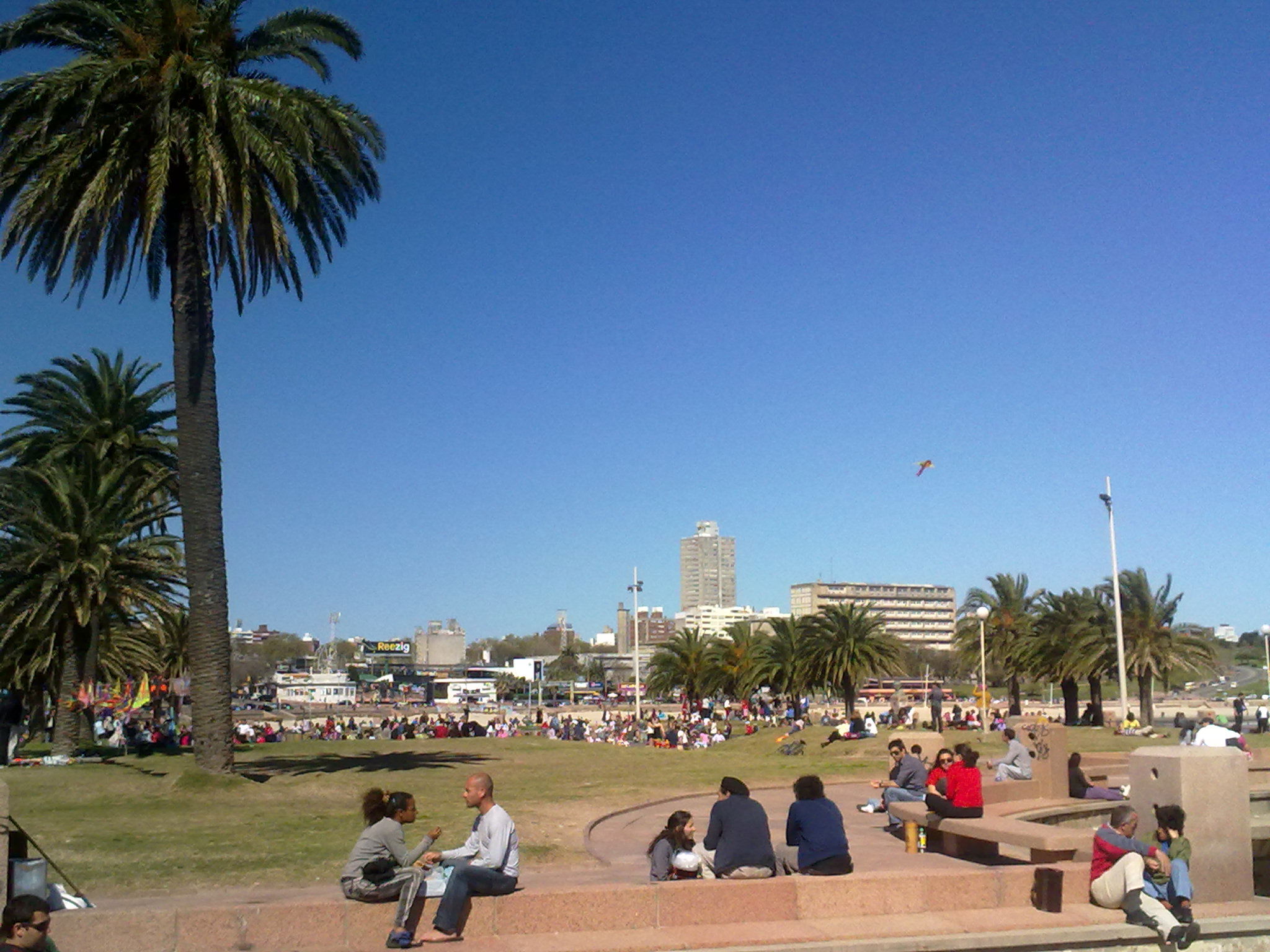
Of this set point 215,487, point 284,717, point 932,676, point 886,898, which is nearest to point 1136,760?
point 886,898

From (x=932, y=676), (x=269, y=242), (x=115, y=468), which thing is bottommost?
(x=932, y=676)

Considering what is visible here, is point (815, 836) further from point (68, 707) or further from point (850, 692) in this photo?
point (850, 692)

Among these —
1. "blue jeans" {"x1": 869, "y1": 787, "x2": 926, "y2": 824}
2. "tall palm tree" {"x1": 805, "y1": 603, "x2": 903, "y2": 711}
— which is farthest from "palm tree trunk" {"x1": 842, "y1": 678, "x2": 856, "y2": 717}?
"blue jeans" {"x1": 869, "y1": 787, "x2": 926, "y2": 824}

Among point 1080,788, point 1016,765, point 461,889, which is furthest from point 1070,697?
point 461,889

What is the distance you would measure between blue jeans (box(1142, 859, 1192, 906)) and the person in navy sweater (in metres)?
2.48

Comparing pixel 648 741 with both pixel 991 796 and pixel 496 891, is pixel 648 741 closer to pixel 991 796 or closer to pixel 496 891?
pixel 991 796

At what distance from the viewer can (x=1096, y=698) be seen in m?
42.2

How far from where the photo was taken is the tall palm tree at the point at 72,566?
26922 mm

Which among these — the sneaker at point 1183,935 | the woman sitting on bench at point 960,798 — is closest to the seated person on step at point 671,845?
the sneaker at point 1183,935

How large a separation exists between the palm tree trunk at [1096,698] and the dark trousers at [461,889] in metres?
35.7

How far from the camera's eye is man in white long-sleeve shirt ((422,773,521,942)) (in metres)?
8.32

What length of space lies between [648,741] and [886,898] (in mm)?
31085

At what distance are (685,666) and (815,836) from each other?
52.0 m

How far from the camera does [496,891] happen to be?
8.66m
